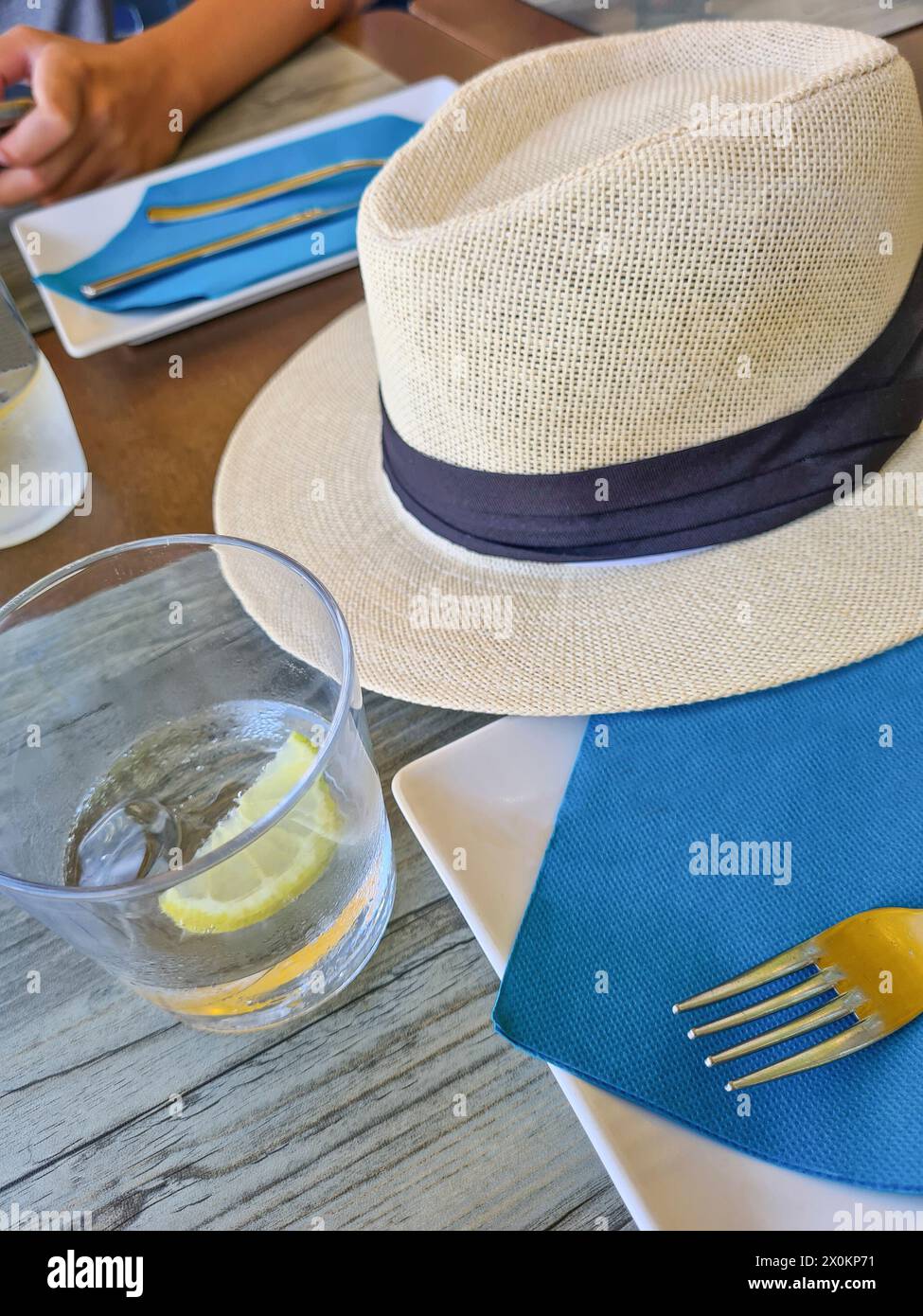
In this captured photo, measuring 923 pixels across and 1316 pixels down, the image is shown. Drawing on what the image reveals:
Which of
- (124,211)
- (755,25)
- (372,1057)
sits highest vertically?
(755,25)

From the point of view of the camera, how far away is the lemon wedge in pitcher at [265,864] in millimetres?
414

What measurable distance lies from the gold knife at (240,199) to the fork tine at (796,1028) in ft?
2.89

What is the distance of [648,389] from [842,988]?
1.06 feet

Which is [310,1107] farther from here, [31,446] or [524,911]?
[31,446]

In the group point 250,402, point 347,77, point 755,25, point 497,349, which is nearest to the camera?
Answer: point 497,349

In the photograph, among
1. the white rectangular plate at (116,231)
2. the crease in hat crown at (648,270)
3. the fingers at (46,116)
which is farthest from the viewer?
the fingers at (46,116)

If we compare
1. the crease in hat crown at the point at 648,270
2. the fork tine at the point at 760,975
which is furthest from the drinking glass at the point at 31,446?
the fork tine at the point at 760,975

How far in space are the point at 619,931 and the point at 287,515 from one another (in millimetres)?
393

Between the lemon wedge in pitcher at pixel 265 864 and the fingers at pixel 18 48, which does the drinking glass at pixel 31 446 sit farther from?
the fingers at pixel 18 48

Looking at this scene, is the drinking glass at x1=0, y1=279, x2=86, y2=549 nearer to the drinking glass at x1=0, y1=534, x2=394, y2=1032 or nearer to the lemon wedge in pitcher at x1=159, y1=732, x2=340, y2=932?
the drinking glass at x1=0, y1=534, x2=394, y2=1032

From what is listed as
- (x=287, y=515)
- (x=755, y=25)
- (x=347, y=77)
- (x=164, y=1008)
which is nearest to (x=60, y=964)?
(x=164, y=1008)

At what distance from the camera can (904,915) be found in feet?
1.51

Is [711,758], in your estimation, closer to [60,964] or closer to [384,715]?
[384,715]

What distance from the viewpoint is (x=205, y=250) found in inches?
38.5
